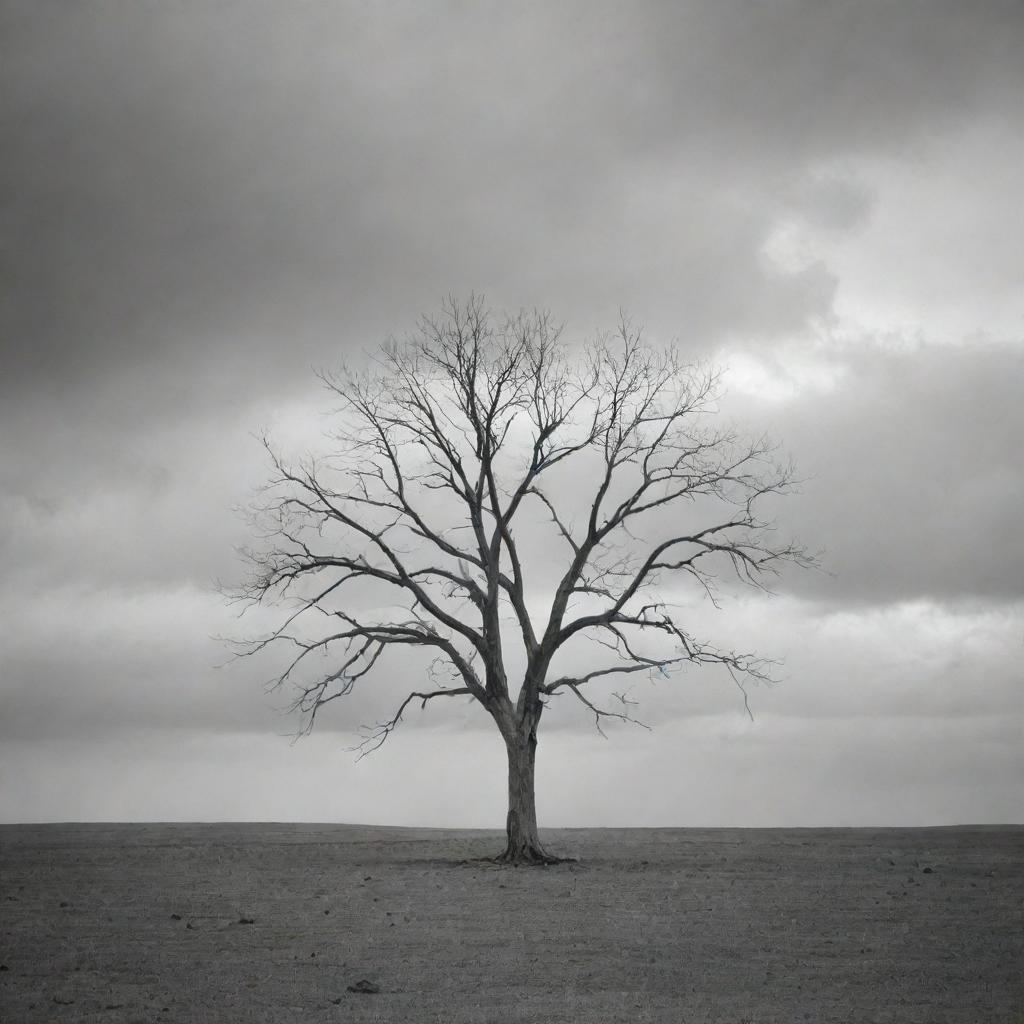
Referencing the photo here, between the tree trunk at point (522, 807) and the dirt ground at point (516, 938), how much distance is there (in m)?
1.28

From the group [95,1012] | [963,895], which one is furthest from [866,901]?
[95,1012]

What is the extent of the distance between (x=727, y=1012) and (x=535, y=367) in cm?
2185

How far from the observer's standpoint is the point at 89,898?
2144 cm

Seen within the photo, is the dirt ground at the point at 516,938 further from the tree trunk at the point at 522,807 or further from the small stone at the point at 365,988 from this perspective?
the tree trunk at the point at 522,807

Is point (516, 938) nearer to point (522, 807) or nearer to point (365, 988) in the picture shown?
point (365, 988)

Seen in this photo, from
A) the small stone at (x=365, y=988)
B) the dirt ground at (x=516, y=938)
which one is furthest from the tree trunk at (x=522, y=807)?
the small stone at (x=365, y=988)

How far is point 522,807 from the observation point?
99.1 feet

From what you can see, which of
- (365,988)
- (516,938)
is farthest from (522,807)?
(365,988)

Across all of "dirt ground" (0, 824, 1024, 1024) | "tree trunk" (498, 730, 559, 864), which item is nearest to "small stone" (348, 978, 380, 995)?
"dirt ground" (0, 824, 1024, 1024)

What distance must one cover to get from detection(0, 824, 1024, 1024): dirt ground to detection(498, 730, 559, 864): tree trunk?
4.19 ft

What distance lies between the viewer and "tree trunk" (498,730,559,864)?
29.7 m

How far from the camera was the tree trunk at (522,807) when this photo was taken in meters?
29.7

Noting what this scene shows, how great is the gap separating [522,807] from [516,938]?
13.6 meters

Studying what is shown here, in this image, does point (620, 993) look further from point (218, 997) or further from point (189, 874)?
point (189, 874)
